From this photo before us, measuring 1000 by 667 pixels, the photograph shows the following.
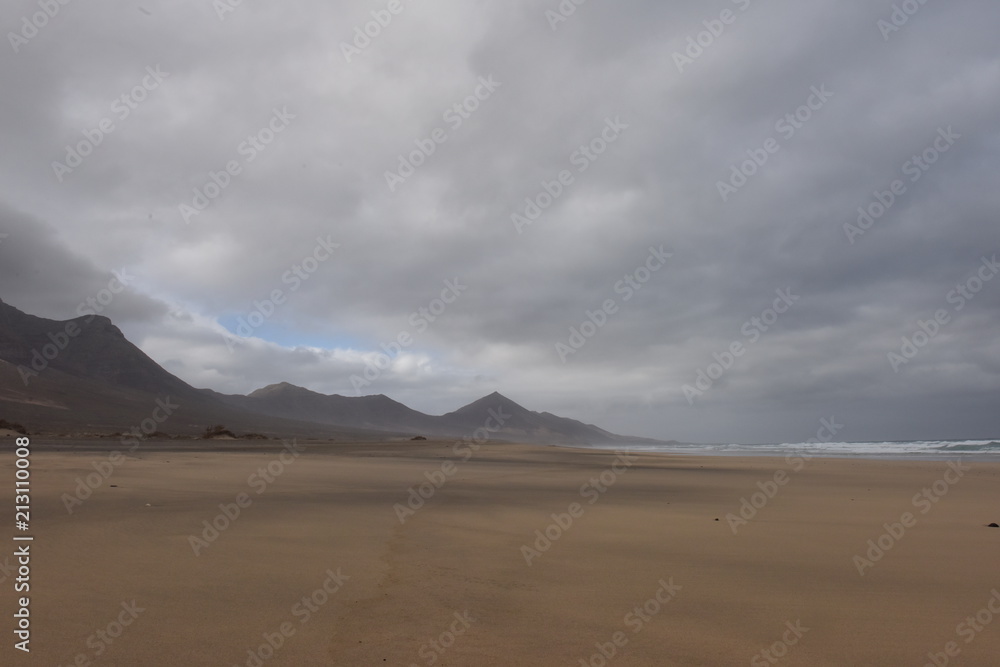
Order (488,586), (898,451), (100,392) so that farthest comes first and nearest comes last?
(100,392), (898,451), (488,586)

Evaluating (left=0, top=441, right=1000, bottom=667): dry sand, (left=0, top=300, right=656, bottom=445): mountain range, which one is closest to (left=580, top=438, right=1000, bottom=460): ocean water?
(left=0, top=441, right=1000, bottom=667): dry sand

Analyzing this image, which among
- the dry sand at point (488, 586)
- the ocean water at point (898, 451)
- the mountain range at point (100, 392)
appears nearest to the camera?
the dry sand at point (488, 586)

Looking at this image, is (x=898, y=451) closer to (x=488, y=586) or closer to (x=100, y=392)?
(x=488, y=586)

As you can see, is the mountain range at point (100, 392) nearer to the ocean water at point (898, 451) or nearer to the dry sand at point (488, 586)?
the ocean water at point (898, 451)

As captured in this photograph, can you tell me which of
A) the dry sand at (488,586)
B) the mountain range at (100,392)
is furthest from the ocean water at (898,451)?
the mountain range at (100,392)

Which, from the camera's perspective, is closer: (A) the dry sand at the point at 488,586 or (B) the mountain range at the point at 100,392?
(A) the dry sand at the point at 488,586

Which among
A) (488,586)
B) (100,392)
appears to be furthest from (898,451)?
(100,392)

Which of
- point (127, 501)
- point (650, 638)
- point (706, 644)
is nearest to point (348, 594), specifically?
point (650, 638)

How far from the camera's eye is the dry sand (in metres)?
3.33

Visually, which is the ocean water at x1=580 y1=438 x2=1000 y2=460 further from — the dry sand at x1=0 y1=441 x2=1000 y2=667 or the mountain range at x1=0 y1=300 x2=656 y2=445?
the mountain range at x1=0 y1=300 x2=656 y2=445

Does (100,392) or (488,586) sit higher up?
(100,392)

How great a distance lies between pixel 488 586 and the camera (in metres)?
4.60

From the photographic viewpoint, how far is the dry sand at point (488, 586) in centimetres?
333

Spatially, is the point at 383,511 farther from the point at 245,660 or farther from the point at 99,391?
the point at 99,391
